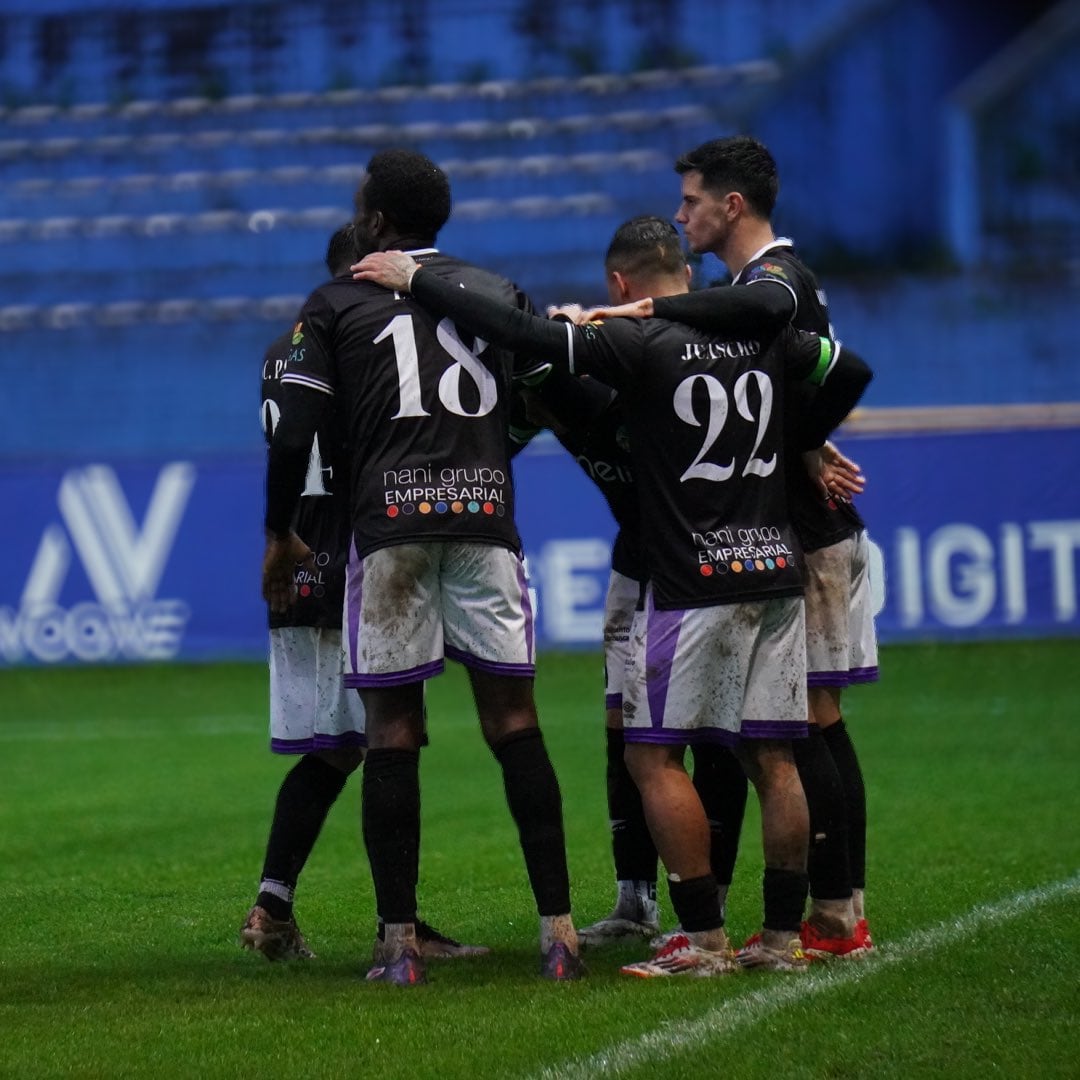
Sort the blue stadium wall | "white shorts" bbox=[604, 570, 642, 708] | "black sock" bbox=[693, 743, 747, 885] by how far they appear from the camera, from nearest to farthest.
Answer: "white shorts" bbox=[604, 570, 642, 708] → "black sock" bbox=[693, 743, 747, 885] → the blue stadium wall

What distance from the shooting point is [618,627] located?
18.9 ft

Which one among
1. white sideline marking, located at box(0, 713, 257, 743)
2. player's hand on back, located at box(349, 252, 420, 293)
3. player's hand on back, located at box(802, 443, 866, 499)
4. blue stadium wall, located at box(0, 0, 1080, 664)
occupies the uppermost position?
blue stadium wall, located at box(0, 0, 1080, 664)

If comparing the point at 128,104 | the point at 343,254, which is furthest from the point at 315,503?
the point at 128,104

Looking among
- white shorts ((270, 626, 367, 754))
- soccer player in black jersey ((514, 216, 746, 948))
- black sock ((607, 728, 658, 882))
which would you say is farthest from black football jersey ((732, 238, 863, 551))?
white shorts ((270, 626, 367, 754))

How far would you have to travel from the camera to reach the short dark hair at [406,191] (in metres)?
5.36

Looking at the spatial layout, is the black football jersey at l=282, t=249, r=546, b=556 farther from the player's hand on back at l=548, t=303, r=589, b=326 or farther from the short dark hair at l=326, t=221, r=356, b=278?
the short dark hair at l=326, t=221, r=356, b=278

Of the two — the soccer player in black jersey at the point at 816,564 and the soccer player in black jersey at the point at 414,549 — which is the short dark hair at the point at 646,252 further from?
the soccer player in black jersey at the point at 414,549

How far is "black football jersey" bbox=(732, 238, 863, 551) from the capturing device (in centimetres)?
538

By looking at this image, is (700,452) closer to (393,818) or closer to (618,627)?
(618,627)

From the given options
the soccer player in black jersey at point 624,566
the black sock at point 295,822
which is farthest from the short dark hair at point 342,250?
the black sock at point 295,822

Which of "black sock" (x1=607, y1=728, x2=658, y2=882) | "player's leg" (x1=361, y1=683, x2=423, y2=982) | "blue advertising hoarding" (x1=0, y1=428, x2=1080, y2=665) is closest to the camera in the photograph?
"player's leg" (x1=361, y1=683, x2=423, y2=982)

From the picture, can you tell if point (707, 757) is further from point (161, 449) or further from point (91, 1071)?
point (161, 449)

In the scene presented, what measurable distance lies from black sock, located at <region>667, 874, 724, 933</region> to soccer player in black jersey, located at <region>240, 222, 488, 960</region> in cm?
81

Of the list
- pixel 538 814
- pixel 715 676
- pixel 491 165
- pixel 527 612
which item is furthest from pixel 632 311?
pixel 491 165
